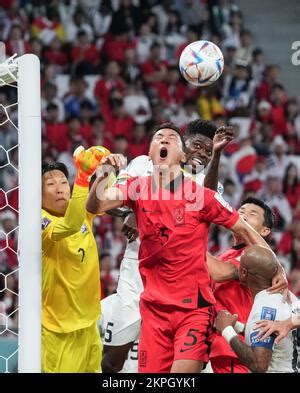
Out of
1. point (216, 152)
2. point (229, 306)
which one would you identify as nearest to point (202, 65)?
point (216, 152)

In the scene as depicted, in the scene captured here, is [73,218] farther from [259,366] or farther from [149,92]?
[149,92]

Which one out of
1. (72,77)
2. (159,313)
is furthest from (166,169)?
(72,77)

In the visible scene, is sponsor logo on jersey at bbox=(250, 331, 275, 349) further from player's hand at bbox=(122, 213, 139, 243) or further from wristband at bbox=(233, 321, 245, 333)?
player's hand at bbox=(122, 213, 139, 243)

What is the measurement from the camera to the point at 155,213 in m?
6.08

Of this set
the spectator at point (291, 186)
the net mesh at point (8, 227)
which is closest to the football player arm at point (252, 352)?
the net mesh at point (8, 227)

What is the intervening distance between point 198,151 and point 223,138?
0.83m

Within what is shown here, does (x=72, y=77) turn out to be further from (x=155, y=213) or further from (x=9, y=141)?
(x=155, y=213)

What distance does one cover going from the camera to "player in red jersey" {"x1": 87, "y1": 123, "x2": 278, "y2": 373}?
596 cm

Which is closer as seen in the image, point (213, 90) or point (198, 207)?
point (198, 207)

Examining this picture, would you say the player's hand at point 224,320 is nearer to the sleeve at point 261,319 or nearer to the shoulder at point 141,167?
the sleeve at point 261,319

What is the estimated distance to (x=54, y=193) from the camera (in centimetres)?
676

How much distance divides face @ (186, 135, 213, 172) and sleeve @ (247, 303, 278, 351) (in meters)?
1.40
